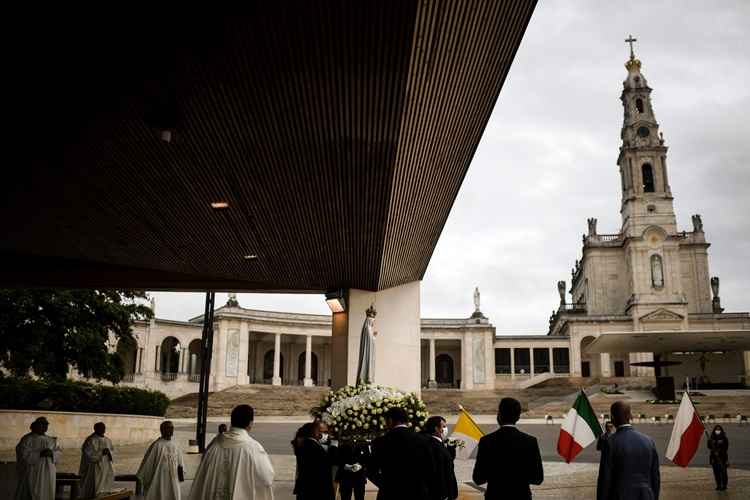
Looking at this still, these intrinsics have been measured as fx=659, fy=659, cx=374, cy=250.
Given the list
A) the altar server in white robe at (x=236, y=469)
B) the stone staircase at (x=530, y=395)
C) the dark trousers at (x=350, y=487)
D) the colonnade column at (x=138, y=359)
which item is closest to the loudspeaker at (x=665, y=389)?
the stone staircase at (x=530, y=395)

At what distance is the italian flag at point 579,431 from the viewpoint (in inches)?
442

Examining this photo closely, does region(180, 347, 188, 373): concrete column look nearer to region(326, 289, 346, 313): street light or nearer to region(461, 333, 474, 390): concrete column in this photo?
region(461, 333, 474, 390): concrete column

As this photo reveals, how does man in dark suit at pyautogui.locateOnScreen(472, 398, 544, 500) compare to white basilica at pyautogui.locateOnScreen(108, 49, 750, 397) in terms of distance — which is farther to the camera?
white basilica at pyautogui.locateOnScreen(108, 49, 750, 397)

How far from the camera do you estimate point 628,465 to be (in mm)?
5250

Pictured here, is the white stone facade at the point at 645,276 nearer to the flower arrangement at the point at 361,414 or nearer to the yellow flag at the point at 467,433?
the yellow flag at the point at 467,433

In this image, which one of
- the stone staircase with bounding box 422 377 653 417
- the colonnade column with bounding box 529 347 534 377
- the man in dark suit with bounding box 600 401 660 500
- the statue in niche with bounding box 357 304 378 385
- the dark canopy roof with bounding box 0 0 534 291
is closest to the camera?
the man in dark suit with bounding box 600 401 660 500

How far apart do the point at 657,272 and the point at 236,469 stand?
211ft

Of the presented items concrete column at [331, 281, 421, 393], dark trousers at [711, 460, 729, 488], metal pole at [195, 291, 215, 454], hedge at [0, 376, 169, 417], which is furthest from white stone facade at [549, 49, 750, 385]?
metal pole at [195, 291, 215, 454]

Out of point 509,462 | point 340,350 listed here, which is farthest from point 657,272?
point 509,462

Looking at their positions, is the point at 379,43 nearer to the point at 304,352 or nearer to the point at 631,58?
the point at 304,352

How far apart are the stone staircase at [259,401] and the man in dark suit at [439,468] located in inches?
1480

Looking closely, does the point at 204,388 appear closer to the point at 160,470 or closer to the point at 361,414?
the point at 160,470

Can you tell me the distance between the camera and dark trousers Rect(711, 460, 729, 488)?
44.6 ft

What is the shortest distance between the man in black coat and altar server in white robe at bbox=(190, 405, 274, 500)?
5.29 ft
